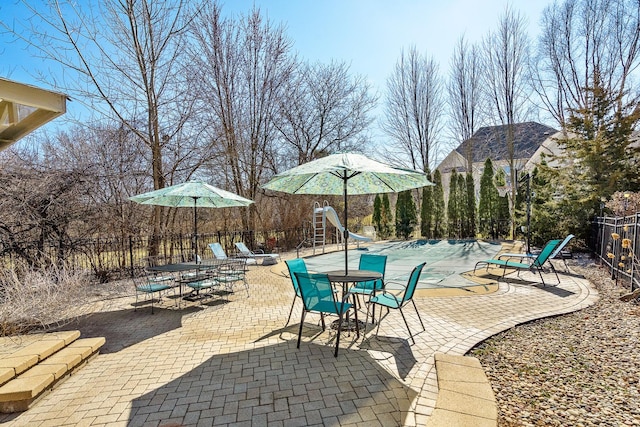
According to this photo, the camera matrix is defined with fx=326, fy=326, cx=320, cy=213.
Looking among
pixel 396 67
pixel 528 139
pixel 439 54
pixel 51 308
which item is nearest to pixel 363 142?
pixel 396 67

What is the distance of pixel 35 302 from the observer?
411cm

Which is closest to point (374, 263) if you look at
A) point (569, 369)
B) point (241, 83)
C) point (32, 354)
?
point (569, 369)

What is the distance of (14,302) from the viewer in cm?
405

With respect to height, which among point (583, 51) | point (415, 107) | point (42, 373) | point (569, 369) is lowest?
point (569, 369)

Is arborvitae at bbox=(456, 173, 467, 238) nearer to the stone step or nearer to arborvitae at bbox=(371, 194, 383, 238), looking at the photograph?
arborvitae at bbox=(371, 194, 383, 238)

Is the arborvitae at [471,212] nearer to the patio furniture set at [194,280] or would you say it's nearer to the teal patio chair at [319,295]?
the patio furniture set at [194,280]

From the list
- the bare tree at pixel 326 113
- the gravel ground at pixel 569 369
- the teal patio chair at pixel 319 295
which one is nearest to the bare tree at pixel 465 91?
the bare tree at pixel 326 113

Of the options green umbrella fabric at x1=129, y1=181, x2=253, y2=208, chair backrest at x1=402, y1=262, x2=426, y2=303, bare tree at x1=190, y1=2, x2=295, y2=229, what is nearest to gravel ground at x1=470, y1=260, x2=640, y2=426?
chair backrest at x1=402, y1=262, x2=426, y2=303

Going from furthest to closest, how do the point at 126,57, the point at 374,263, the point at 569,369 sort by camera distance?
1. the point at 126,57
2. the point at 374,263
3. the point at 569,369

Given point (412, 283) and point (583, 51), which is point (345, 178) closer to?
point (412, 283)

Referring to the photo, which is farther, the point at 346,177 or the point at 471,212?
the point at 471,212

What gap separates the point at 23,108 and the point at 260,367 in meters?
3.41

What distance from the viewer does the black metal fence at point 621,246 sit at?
5.39 meters

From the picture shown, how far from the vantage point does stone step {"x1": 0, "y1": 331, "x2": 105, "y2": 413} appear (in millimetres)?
2621
